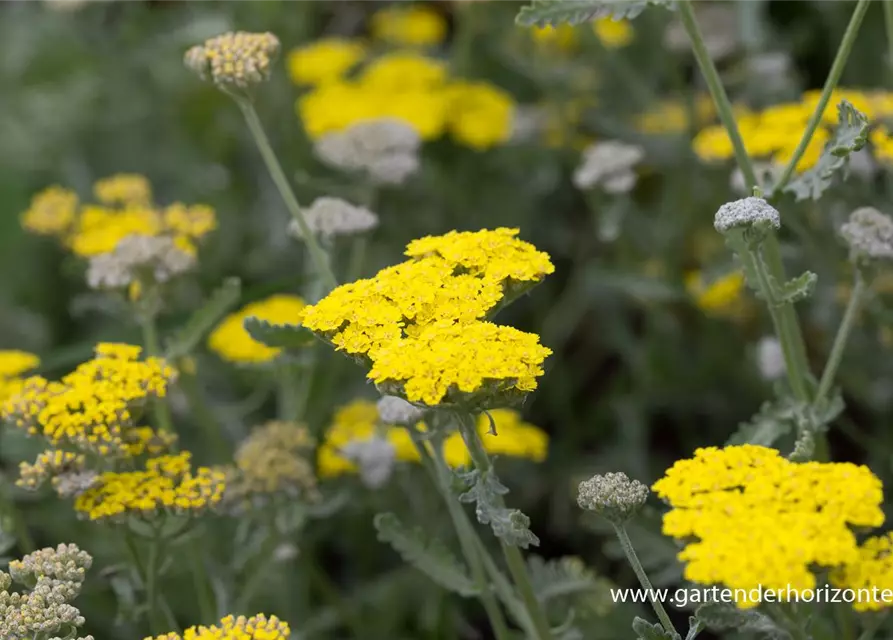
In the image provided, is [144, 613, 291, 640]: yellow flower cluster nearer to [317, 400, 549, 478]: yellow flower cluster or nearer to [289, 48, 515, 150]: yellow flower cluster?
[317, 400, 549, 478]: yellow flower cluster

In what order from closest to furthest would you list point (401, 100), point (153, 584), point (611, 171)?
point (153, 584) < point (611, 171) < point (401, 100)

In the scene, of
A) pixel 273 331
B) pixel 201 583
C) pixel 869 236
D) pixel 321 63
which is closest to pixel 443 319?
pixel 273 331

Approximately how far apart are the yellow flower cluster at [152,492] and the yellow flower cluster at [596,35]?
2.48m

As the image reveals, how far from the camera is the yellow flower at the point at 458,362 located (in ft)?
6.68

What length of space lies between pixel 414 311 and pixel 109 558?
1.98 m

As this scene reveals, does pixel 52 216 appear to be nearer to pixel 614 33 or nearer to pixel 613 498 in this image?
pixel 613 498

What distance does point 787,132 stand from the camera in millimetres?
3266

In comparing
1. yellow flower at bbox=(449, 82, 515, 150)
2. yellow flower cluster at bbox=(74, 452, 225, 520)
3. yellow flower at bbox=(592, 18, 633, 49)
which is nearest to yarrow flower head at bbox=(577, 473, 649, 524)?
yellow flower cluster at bbox=(74, 452, 225, 520)

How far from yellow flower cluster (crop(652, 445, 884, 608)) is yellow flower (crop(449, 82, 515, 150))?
2.60 meters

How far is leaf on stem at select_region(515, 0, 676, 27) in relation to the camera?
2605 millimetres

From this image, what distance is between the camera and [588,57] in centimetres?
477

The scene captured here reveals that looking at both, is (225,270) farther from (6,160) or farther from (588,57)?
(588,57)

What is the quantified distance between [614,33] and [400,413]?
109 inches

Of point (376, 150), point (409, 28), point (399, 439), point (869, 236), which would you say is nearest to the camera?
point (869, 236)
